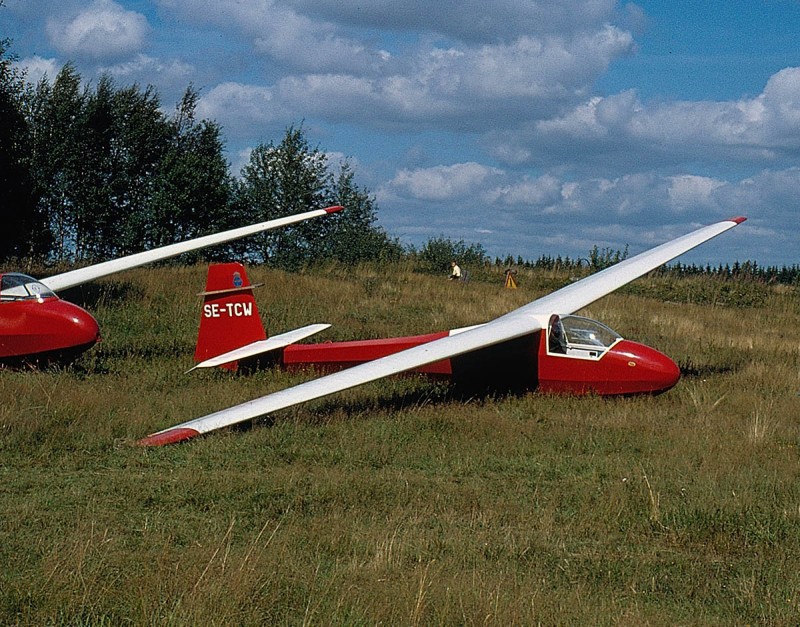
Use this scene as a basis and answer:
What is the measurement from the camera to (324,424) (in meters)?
10.6

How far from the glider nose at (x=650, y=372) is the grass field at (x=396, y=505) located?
32 cm

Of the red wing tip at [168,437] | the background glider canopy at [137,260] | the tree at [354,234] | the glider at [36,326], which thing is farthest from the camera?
the tree at [354,234]

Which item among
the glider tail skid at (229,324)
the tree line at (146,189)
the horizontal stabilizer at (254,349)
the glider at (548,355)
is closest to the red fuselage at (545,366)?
the glider at (548,355)

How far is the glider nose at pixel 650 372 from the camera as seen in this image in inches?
484

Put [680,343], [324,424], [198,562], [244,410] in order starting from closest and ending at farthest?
[198,562] → [244,410] → [324,424] → [680,343]

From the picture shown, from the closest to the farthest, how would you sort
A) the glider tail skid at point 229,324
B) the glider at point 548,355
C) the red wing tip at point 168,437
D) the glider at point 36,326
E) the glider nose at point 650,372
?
the red wing tip at point 168,437 → the glider at point 548,355 → the glider nose at point 650,372 → the glider at point 36,326 → the glider tail skid at point 229,324

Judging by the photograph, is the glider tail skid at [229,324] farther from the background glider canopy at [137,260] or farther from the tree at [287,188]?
the tree at [287,188]

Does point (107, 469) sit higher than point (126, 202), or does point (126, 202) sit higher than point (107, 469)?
point (126, 202)

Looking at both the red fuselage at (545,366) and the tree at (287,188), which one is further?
the tree at (287,188)

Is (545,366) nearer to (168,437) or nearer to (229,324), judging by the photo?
(229,324)

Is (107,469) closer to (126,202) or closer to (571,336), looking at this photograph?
(571,336)

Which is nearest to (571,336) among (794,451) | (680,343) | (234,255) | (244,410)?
(794,451)

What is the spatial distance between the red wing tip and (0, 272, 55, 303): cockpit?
17.4 feet

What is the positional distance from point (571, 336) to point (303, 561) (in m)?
7.77
